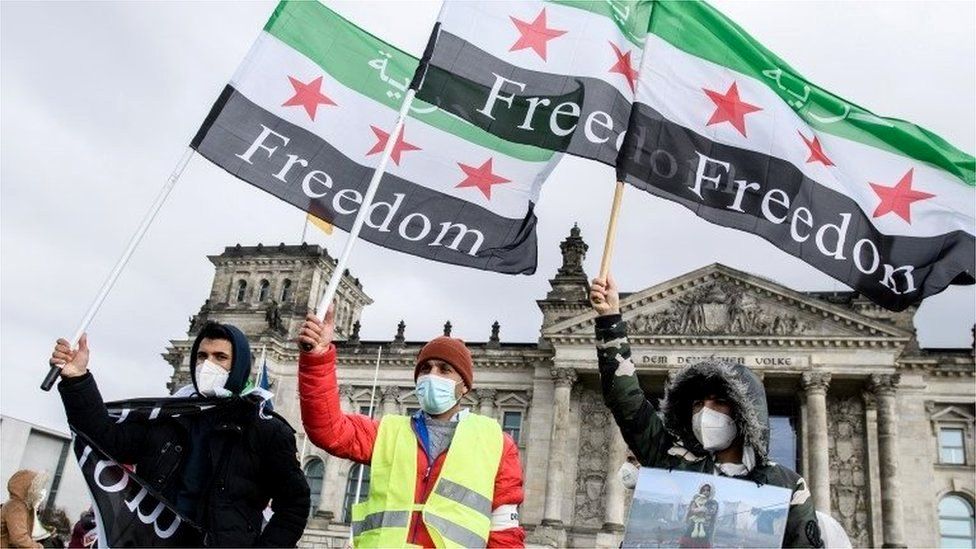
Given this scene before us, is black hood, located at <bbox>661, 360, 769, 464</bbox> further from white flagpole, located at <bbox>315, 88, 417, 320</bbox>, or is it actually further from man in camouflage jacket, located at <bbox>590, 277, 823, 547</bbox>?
white flagpole, located at <bbox>315, 88, 417, 320</bbox>

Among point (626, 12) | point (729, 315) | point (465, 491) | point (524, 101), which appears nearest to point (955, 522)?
point (729, 315)

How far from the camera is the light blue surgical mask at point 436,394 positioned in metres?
4.93

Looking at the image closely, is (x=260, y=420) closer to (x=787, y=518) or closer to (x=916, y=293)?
(x=787, y=518)

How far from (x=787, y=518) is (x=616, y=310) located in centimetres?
146

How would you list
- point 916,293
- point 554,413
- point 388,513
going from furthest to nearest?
point 554,413 < point 916,293 < point 388,513

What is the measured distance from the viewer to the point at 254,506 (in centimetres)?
494

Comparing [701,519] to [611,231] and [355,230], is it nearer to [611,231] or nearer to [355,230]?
[611,231]

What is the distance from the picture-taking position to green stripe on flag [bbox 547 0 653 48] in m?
8.20

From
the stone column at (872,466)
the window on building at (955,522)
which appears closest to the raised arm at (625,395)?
the stone column at (872,466)

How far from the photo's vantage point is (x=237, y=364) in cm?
517

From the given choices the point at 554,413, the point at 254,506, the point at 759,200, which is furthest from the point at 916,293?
the point at 554,413

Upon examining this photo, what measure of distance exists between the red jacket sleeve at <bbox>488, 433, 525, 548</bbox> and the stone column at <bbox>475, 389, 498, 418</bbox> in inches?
1528

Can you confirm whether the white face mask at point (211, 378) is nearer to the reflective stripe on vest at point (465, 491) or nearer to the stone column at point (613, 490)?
the reflective stripe on vest at point (465, 491)

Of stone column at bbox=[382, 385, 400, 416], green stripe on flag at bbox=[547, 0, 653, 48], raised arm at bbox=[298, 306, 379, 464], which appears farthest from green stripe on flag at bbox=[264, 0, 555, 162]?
stone column at bbox=[382, 385, 400, 416]
